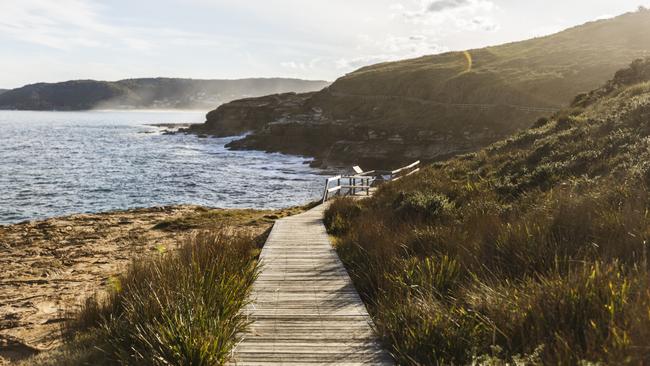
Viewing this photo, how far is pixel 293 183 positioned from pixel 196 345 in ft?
112

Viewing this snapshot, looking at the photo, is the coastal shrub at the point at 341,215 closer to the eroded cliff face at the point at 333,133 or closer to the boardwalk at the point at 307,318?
the boardwalk at the point at 307,318

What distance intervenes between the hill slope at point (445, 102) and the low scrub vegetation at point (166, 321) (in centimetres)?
4262

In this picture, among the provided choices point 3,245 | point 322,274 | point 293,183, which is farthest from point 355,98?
point 322,274

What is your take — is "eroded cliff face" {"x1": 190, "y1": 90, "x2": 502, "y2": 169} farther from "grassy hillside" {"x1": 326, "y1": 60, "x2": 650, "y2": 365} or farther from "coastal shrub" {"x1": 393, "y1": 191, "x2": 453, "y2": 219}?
"coastal shrub" {"x1": 393, "y1": 191, "x2": 453, "y2": 219}

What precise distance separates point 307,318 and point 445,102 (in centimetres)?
6297

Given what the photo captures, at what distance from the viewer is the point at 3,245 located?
15.8 meters

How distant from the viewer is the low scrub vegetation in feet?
14.7

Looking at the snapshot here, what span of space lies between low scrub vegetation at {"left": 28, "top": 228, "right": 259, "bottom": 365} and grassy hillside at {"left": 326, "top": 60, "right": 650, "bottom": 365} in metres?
Answer: 1.75

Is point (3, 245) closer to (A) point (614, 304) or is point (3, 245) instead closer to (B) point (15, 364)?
(B) point (15, 364)

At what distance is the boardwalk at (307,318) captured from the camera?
4859 mm

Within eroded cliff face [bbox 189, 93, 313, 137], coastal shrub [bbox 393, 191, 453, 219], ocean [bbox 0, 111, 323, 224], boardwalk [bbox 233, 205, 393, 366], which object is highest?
eroded cliff face [bbox 189, 93, 313, 137]

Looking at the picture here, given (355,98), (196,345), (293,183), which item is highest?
(355,98)

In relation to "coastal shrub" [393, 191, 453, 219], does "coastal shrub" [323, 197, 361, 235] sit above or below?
below

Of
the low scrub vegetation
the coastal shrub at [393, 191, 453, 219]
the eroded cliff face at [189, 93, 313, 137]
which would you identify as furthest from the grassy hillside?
the eroded cliff face at [189, 93, 313, 137]
